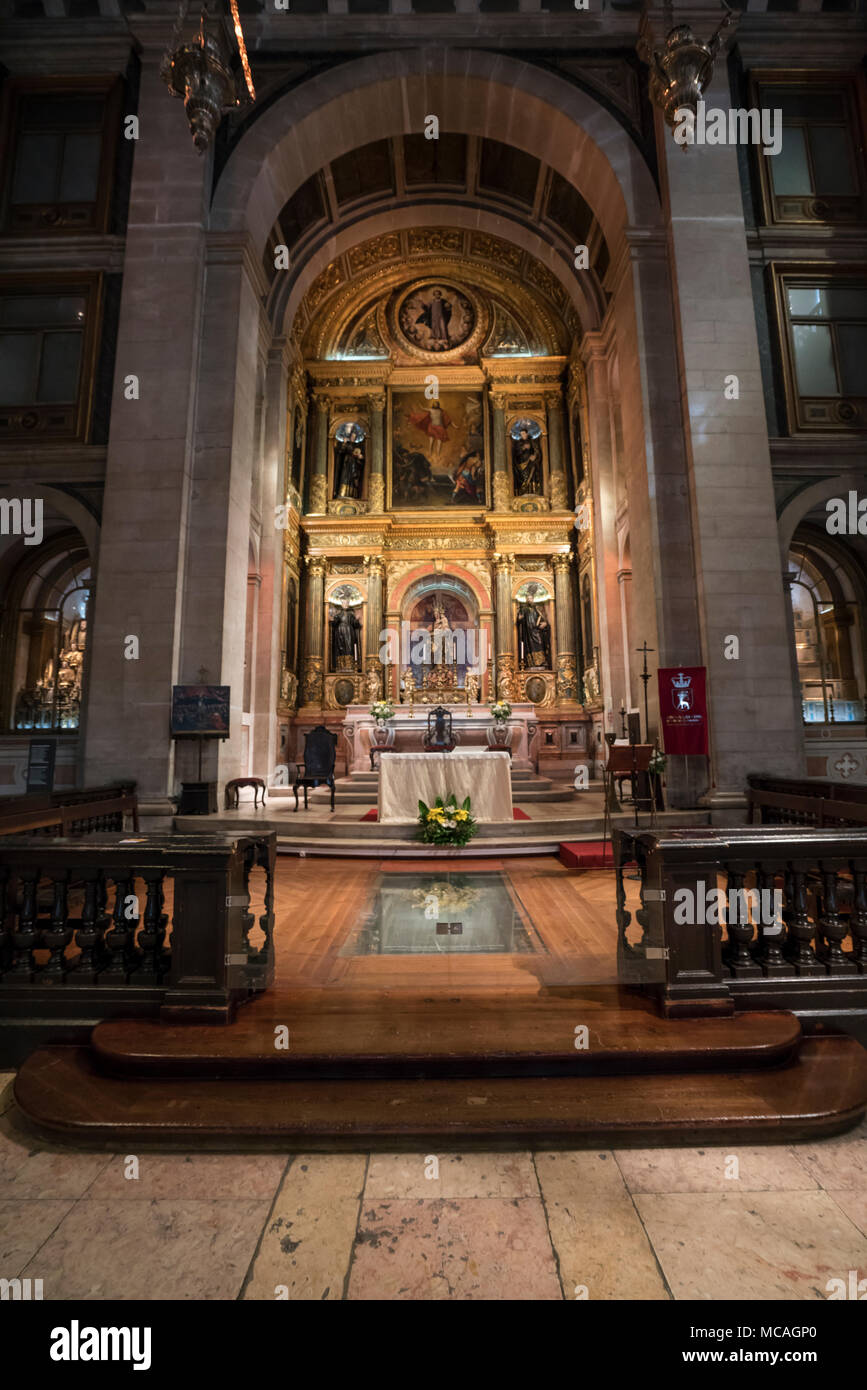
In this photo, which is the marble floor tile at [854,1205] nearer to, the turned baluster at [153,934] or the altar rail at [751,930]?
the altar rail at [751,930]

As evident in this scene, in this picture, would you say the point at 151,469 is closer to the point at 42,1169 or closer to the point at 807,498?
the point at 42,1169

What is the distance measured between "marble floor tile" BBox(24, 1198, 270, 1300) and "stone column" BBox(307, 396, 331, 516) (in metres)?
15.4

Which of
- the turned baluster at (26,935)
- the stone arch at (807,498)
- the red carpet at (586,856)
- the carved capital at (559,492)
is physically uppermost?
the carved capital at (559,492)

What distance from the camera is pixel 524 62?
377 inches

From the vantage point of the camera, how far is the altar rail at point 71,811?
5.13 meters

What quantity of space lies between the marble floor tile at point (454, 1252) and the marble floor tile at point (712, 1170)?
401 millimetres

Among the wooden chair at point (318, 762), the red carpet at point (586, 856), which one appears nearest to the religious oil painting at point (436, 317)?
the wooden chair at point (318, 762)

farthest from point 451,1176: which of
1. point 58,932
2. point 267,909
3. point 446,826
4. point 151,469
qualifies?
point 151,469

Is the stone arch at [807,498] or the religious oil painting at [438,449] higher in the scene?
the religious oil painting at [438,449]

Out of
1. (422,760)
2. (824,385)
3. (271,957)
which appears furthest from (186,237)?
(271,957)

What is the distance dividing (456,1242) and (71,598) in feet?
37.4

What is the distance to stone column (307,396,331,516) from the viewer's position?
16078 mm

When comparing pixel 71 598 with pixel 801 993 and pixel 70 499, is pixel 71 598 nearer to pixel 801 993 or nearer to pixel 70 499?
pixel 70 499

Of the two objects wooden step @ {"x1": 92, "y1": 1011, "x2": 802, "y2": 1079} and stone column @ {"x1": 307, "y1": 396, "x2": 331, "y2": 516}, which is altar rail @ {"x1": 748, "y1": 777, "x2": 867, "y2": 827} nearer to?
wooden step @ {"x1": 92, "y1": 1011, "x2": 802, "y2": 1079}
